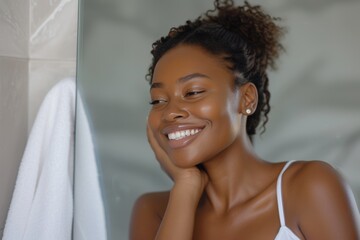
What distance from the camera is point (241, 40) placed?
82 centimetres

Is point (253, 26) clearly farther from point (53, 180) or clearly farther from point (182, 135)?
point (53, 180)

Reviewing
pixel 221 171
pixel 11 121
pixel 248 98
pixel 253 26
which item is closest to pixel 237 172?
pixel 221 171

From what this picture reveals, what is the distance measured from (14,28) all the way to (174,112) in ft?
1.15

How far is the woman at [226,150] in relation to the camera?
75cm

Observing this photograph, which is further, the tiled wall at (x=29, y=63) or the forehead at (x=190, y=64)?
the tiled wall at (x=29, y=63)

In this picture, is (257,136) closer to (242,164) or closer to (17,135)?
(242,164)

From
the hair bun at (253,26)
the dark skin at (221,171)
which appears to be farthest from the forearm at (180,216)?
the hair bun at (253,26)

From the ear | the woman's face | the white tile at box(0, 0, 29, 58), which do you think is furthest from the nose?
the white tile at box(0, 0, 29, 58)

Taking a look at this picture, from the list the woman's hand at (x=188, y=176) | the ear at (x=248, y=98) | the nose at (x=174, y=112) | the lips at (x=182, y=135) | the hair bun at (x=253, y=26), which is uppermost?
the hair bun at (x=253, y=26)

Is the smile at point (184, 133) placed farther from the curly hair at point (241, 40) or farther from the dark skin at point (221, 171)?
the curly hair at point (241, 40)

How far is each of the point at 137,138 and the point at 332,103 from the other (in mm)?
395

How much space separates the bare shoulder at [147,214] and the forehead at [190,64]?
0.27 meters

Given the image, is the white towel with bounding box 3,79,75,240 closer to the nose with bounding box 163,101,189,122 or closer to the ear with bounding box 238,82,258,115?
the nose with bounding box 163,101,189,122

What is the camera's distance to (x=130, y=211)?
0.96 meters
